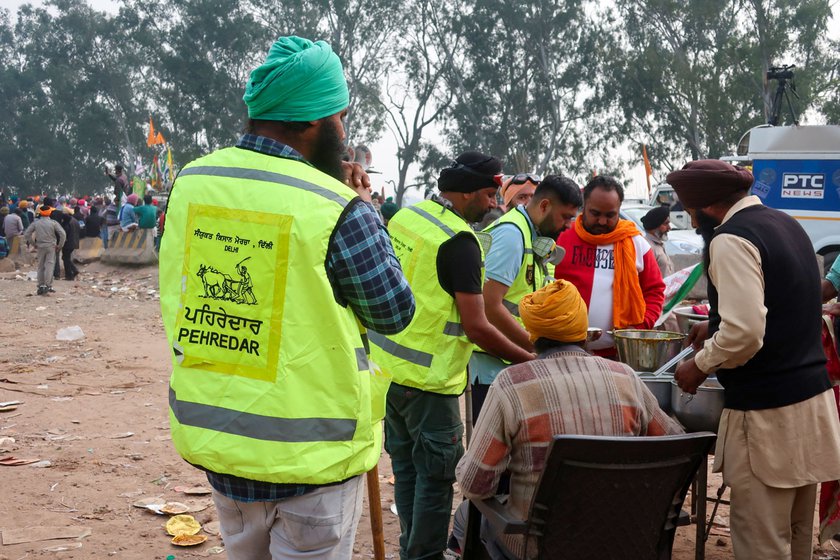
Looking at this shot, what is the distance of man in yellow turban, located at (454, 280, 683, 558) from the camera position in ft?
9.10

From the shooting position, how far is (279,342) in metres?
2.10

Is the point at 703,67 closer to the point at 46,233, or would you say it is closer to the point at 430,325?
the point at 46,233

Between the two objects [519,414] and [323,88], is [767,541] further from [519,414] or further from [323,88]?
[323,88]

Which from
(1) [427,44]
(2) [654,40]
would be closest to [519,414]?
(2) [654,40]

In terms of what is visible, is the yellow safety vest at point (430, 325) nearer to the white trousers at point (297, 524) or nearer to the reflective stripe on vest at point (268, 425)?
the white trousers at point (297, 524)

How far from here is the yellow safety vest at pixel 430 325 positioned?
A: 3.87 m

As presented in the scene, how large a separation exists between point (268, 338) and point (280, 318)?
58 millimetres

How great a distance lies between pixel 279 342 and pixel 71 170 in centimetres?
6170

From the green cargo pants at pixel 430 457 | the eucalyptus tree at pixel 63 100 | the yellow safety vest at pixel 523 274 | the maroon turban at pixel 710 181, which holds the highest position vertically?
the eucalyptus tree at pixel 63 100

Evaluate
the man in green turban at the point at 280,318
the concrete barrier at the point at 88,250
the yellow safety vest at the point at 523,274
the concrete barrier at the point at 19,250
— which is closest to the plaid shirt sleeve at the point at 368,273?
the man in green turban at the point at 280,318

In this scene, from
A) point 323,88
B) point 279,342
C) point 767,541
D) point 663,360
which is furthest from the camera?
point 663,360

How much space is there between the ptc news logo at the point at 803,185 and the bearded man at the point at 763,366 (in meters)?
11.1

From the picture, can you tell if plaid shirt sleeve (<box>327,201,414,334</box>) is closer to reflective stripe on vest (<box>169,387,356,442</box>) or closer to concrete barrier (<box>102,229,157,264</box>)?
reflective stripe on vest (<box>169,387,356,442</box>)

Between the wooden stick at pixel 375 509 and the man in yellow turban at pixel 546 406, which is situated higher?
the man in yellow turban at pixel 546 406
